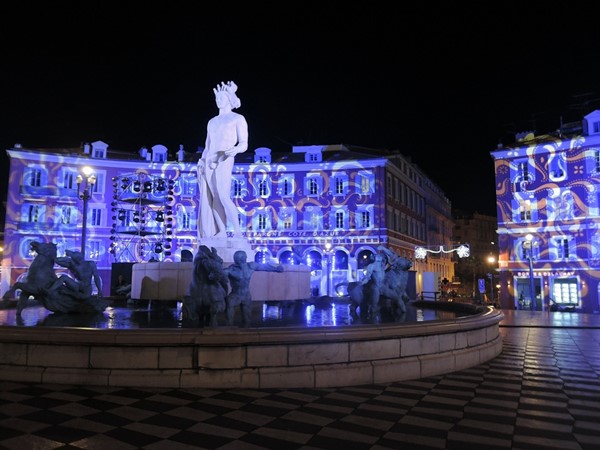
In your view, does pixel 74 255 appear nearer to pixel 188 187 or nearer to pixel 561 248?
pixel 188 187

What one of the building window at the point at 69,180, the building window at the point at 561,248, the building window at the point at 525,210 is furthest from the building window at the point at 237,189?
the building window at the point at 561,248

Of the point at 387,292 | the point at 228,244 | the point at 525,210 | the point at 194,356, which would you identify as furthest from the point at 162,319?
the point at 525,210

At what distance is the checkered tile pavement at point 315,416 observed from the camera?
173 inches

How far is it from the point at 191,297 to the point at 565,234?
34.7 metres

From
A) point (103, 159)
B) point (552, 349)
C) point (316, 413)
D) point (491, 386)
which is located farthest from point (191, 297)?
point (103, 159)

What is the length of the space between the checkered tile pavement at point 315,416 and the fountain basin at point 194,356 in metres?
0.18

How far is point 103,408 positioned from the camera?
5.29m

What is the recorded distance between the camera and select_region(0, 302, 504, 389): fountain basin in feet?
20.3

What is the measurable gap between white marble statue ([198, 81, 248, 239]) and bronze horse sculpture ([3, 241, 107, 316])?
10.3 feet

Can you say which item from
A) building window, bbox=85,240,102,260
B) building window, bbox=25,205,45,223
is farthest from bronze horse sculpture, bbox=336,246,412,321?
building window, bbox=25,205,45,223

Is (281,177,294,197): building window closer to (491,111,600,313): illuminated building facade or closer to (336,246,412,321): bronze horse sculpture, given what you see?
(491,111,600,313): illuminated building facade

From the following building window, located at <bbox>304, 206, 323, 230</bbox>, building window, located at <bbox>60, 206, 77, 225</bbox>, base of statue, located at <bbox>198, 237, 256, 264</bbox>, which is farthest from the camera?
building window, located at <bbox>304, 206, 323, 230</bbox>

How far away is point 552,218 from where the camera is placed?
3612cm

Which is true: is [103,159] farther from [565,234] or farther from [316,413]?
[316,413]
